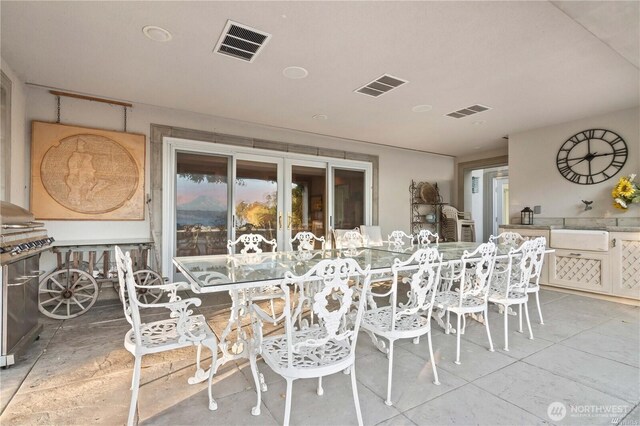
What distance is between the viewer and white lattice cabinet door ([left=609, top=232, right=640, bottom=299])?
12.8 ft

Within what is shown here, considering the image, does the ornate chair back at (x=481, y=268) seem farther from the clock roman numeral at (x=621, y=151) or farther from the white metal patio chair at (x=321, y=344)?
the clock roman numeral at (x=621, y=151)

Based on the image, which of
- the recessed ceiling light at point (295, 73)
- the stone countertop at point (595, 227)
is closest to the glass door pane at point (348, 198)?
the stone countertop at point (595, 227)

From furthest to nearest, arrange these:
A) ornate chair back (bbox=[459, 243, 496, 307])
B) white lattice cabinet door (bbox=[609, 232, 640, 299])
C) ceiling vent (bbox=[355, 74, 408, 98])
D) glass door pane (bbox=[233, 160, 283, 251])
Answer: glass door pane (bbox=[233, 160, 283, 251]), white lattice cabinet door (bbox=[609, 232, 640, 299]), ceiling vent (bbox=[355, 74, 408, 98]), ornate chair back (bbox=[459, 243, 496, 307])

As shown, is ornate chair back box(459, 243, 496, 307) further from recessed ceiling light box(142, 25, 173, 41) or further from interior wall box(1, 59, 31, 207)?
interior wall box(1, 59, 31, 207)

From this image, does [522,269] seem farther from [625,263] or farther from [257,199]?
[257,199]

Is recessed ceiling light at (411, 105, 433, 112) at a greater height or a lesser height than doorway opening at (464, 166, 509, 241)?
greater

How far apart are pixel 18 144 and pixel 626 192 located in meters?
7.47

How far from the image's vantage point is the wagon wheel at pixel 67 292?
11.1 feet

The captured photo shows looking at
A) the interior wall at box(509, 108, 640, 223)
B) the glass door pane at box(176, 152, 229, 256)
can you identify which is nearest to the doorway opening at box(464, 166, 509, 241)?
the interior wall at box(509, 108, 640, 223)

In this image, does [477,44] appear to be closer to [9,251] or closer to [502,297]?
[502,297]

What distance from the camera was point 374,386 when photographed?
6.58ft

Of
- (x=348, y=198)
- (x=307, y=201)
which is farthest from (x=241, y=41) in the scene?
(x=348, y=198)

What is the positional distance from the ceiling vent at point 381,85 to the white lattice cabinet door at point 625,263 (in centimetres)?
356

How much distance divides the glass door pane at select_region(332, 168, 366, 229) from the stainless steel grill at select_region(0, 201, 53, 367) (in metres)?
4.40
